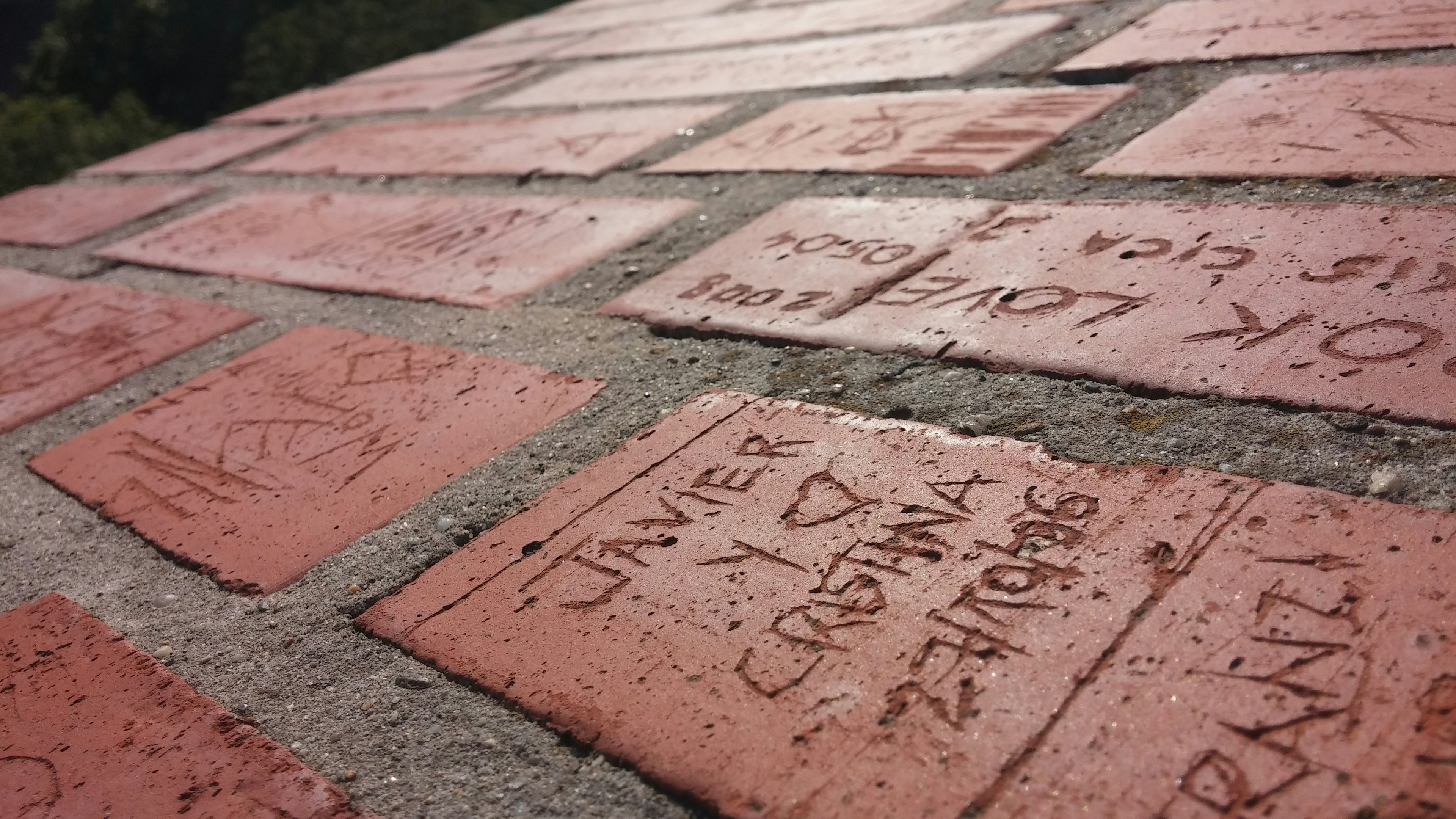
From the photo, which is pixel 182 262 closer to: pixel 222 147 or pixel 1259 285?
pixel 222 147

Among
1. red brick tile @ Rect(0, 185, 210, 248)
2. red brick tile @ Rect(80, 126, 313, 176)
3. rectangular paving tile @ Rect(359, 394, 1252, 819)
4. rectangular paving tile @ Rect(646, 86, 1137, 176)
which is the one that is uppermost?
red brick tile @ Rect(80, 126, 313, 176)

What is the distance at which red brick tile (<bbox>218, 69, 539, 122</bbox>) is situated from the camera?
319 cm

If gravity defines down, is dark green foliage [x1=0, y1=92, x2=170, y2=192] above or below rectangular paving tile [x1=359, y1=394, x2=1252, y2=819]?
above

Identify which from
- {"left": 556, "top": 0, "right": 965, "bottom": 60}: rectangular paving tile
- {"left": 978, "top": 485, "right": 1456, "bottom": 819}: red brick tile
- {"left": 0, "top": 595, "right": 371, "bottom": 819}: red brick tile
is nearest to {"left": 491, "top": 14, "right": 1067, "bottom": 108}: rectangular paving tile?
{"left": 556, "top": 0, "right": 965, "bottom": 60}: rectangular paving tile

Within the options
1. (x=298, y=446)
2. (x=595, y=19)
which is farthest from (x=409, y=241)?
(x=595, y=19)

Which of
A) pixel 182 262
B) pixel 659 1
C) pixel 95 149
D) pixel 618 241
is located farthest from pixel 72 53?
pixel 618 241

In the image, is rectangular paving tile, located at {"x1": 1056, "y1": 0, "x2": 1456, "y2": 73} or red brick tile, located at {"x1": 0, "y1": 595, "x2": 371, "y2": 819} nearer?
red brick tile, located at {"x1": 0, "y1": 595, "x2": 371, "y2": 819}

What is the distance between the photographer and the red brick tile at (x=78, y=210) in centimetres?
264

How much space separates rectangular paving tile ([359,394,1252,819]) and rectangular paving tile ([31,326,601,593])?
0.16m

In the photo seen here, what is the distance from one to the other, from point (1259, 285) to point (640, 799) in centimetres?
70

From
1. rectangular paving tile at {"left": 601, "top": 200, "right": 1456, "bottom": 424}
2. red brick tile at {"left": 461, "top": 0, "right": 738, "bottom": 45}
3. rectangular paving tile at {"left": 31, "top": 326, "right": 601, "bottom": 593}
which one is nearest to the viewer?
rectangular paving tile at {"left": 601, "top": 200, "right": 1456, "bottom": 424}

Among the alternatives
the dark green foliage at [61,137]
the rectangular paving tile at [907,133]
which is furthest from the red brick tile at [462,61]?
the rectangular paving tile at [907,133]

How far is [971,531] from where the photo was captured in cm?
84

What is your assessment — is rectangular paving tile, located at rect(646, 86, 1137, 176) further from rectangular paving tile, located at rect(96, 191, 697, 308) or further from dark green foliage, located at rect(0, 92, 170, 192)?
dark green foliage, located at rect(0, 92, 170, 192)
